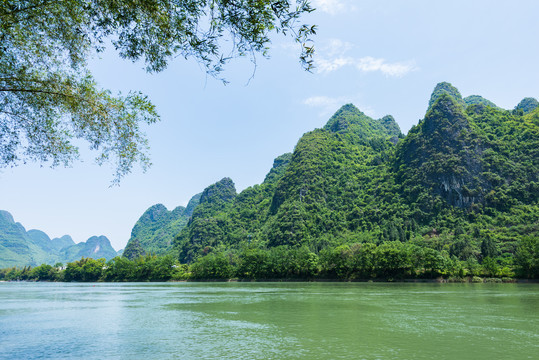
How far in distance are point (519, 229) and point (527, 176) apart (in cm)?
3605

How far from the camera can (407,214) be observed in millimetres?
126500

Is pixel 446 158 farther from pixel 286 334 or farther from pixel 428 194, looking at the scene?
pixel 286 334

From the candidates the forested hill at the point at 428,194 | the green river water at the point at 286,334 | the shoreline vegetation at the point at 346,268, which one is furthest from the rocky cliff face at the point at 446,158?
the green river water at the point at 286,334

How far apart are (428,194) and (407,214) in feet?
40.6

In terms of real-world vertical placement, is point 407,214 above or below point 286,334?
above

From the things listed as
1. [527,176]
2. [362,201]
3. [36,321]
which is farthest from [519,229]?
[36,321]

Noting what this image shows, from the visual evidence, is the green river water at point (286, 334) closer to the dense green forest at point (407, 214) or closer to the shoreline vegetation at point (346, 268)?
the shoreline vegetation at point (346, 268)

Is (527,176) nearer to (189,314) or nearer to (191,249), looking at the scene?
(189,314)

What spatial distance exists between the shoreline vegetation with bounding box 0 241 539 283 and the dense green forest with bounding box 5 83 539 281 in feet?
0.96

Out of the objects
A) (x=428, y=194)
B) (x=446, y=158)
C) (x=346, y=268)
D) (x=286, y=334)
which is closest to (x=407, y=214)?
(x=428, y=194)

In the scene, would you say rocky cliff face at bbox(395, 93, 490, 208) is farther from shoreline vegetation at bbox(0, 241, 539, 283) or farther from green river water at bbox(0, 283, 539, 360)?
green river water at bbox(0, 283, 539, 360)

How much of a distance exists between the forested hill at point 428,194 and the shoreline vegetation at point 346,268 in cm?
1226

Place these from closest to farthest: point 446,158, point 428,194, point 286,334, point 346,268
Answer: point 286,334, point 346,268, point 428,194, point 446,158

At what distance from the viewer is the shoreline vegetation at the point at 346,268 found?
67312 millimetres
